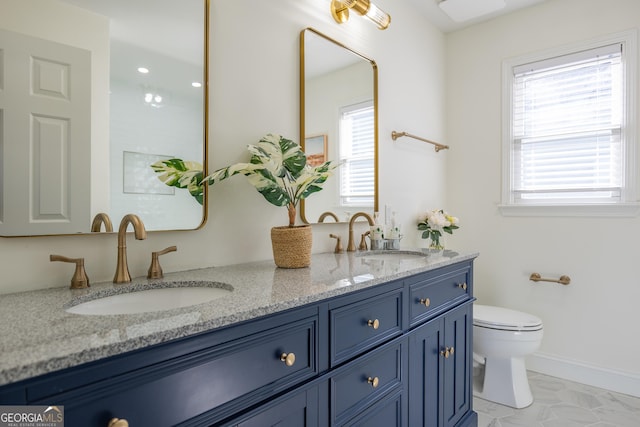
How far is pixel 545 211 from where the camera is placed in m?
2.61

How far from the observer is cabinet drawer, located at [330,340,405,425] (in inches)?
42.4

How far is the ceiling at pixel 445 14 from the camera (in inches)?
103

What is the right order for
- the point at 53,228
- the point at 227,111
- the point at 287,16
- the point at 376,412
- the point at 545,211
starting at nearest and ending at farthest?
the point at 53,228, the point at 376,412, the point at 227,111, the point at 287,16, the point at 545,211

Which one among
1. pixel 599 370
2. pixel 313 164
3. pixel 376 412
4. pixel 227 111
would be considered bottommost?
pixel 599 370

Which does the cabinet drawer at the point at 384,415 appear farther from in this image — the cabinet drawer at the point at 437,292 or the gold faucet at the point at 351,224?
the gold faucet at the point at 351,224

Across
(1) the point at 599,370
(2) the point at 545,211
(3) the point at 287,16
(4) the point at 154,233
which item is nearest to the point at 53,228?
(4) the point at 154,233

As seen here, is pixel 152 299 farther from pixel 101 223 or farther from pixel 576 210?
pixel 576 210

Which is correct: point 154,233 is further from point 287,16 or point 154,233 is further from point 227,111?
point 287,16

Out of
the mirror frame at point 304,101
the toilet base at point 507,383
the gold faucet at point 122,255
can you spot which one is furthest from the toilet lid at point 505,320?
the gold faucet at point 122,255

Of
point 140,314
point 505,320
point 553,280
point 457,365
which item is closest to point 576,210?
point 553,280

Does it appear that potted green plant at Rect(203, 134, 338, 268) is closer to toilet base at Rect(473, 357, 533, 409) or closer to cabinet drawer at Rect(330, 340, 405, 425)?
cabinet drawer at Rect(330, 340, 405, 425)

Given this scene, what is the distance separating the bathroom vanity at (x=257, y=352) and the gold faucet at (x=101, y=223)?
17cm

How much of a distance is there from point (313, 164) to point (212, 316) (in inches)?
48.4

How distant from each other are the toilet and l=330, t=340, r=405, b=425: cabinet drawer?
1122 millimetres
